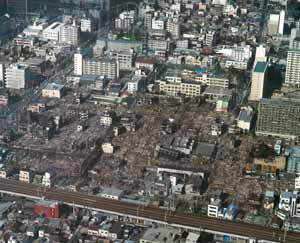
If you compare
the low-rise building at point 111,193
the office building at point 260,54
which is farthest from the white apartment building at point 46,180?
the office building at point 260,54

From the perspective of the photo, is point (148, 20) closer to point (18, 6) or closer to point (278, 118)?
point (18, 6)

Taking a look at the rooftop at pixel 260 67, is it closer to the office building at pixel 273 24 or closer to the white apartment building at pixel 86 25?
the office building at pixel 273 24

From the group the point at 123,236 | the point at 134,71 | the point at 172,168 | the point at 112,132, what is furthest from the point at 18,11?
the point at 123,236

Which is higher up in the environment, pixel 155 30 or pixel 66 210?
pixel 155 30

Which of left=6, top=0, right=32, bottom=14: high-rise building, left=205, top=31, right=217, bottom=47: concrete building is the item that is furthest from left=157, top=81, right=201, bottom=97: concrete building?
left=6, top=0, right=32, bottom=14: high-rise building

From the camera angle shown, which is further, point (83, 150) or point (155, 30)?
point (155, 30)

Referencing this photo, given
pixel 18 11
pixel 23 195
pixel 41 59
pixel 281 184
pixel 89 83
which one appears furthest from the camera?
pixel 18 11

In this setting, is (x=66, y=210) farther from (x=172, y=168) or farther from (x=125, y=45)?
(x=125, y=45)
